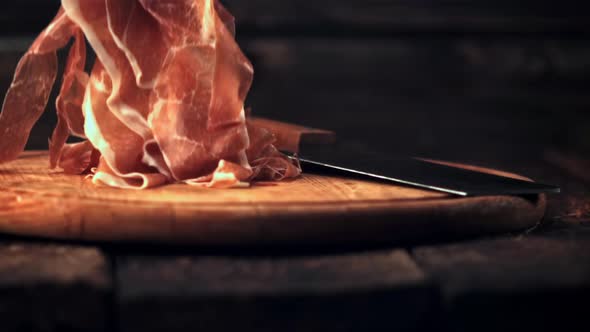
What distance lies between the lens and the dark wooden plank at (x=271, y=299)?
68cm

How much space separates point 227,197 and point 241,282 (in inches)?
7.2

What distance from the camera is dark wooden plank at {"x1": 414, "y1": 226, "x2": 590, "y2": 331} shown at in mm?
716

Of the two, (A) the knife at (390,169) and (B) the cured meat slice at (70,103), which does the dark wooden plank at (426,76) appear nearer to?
(A) the knife at (390,169)

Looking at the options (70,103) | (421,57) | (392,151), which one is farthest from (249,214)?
(421,57)

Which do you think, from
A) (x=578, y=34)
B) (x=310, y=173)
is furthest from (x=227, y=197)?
(x=578, y=34)

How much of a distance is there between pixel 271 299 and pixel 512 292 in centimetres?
22

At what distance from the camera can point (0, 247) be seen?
0.84 metres

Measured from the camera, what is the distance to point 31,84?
3.42 ft

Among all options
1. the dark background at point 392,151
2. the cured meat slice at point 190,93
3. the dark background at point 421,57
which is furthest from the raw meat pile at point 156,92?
the dark background at point 421,57

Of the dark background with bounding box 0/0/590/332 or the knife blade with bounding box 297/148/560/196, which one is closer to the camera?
the dark background with bounding box 0/0/590/332

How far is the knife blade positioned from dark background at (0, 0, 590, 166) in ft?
5.71

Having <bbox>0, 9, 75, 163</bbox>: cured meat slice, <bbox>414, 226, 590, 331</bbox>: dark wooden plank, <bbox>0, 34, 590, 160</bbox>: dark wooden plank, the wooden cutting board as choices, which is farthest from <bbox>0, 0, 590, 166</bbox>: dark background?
<bbox>414, 226, 590, 331</bbox>: dark wooden plank

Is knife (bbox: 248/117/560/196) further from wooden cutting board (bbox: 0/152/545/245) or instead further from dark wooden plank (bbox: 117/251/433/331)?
dark wooden plank (bbox: 117/251/433/331)

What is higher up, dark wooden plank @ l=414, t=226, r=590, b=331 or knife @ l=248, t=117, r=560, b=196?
knife @ l=248, t=117, r=560, b=196
